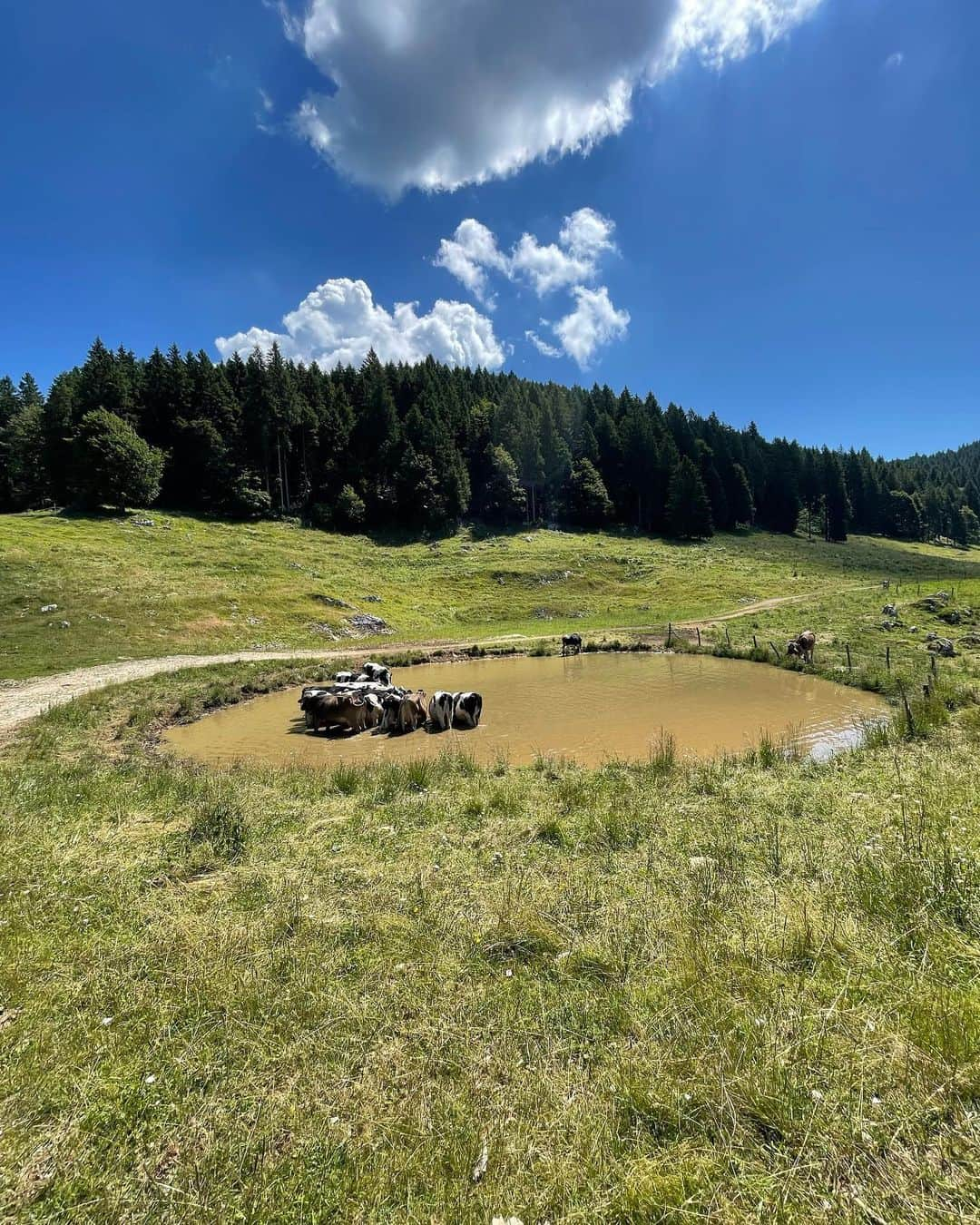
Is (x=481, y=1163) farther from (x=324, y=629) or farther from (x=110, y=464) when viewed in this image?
(x=110, y=464)

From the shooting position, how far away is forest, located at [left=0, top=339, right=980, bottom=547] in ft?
233

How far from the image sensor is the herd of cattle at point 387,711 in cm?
1638

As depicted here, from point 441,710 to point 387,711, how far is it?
1.79 m

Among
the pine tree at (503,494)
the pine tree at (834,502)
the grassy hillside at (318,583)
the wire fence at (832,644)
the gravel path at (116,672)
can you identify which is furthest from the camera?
the pine tree at (834,502)

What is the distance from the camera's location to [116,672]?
Result: 22750mm

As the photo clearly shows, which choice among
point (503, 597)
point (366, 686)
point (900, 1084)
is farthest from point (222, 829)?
point (503, 597)

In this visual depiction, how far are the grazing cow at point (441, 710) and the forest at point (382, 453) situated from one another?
2374 inches

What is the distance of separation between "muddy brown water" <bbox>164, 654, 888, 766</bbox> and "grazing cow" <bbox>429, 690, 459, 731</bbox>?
48 cm

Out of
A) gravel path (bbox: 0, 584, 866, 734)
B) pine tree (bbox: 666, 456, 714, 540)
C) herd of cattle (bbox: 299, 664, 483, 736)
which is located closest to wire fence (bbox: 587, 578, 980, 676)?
gravel path (bbox: 0, 584, 866, 734)

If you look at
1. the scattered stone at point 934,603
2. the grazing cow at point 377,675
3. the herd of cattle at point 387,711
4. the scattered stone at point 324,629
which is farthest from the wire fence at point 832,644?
the scattered stone at point 324,629

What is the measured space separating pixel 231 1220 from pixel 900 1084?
3352 millimetres

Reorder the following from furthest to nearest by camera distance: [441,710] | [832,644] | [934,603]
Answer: [934,603]
[832,644]
[441,710]

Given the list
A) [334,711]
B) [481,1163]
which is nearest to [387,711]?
[334,711]

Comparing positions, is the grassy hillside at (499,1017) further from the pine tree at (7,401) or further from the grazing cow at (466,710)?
the pine tree at (7,401)
